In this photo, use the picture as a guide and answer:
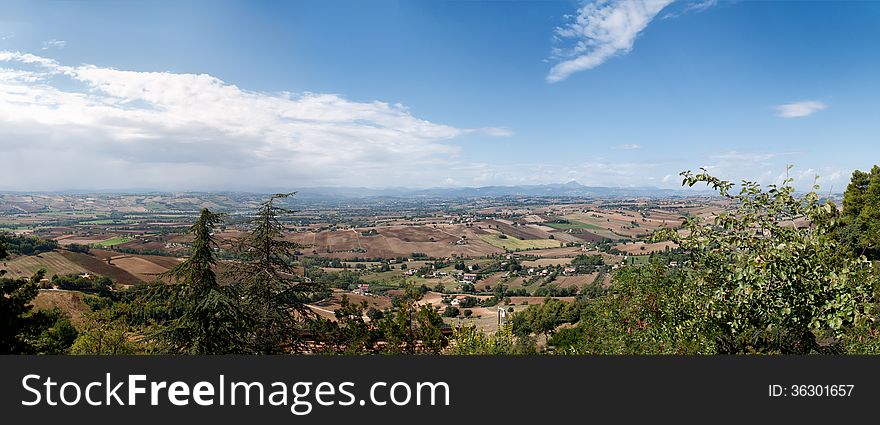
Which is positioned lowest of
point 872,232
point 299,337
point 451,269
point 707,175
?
point 451,269

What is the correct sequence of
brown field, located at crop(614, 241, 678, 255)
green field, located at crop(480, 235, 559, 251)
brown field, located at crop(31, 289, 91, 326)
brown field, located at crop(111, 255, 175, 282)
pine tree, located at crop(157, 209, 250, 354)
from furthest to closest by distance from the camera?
green field, located at crop(480, 235, 559, 251) → brown field, located at crop(614, 241, 678, 255) → brown field, located at crop(111, 255, 175, 282) → brown field, located at crop(31, 289, 91, 326) → pine tree, located at crop(157, 209, 250, 354)

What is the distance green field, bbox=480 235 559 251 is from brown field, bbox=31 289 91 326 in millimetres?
101991

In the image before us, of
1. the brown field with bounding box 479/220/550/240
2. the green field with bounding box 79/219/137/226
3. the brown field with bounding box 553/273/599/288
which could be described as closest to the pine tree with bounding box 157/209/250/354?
the brown field with bounding box 553/273/599/288

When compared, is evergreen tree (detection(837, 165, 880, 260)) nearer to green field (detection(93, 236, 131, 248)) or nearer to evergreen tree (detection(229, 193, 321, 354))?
evergreen tree (detection(229, 193, 321, 354))

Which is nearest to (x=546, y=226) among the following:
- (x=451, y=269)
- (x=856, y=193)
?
(x=451, y=269)

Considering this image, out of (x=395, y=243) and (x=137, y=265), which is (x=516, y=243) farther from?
(x=137, y=265)

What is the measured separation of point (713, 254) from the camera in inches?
252

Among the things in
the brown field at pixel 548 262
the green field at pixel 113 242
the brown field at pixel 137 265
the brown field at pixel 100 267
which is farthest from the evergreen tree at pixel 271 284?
the green field at pixel 113 242

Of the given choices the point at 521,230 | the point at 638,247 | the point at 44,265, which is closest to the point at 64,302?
the point at 44,265

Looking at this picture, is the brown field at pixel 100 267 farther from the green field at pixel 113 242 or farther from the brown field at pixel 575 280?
the brown field at pixel 575 280

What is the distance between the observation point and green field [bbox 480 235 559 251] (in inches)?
5256

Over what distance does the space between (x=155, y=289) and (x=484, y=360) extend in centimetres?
1105

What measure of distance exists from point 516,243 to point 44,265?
11307cm

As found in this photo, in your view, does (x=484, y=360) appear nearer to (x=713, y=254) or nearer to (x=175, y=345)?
(x=713, y=254)
